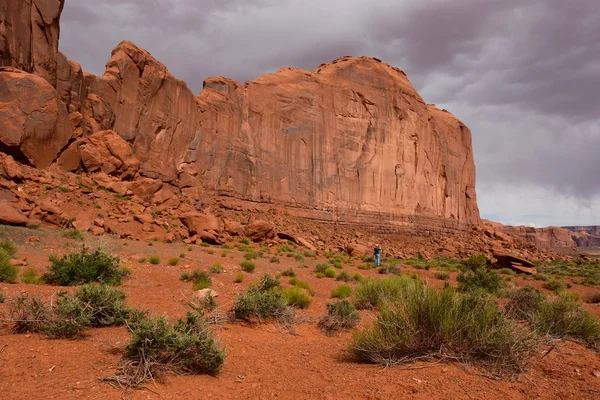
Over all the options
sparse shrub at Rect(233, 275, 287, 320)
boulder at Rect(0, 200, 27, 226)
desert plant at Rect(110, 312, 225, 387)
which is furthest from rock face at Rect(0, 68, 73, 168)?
desert plant at Rect(110, 312, 225, 387)

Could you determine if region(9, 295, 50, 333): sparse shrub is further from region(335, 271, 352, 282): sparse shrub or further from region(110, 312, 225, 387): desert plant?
region(335, 271, 352, 282): sparse shrub

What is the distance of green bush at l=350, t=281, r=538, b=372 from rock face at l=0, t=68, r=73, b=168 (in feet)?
85.2

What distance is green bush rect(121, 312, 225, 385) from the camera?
4113 mm

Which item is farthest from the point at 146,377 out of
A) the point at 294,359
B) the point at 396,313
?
the point at 396,313

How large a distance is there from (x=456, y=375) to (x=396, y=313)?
1009mm

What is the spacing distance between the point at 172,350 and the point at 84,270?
6.74m

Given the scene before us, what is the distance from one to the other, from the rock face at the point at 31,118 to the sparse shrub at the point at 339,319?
78.7ft

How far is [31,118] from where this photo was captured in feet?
77.6

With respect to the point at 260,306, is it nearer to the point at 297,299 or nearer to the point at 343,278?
the point at 297,299

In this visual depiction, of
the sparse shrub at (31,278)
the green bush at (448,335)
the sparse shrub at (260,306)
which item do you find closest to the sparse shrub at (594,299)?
the green bush at (448,335)

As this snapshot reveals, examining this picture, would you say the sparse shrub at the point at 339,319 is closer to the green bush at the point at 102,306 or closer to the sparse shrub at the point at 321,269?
the green bush at the point at 102,306

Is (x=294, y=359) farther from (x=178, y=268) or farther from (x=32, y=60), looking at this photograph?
(x=32, y=60)

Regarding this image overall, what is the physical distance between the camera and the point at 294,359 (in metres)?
5.29

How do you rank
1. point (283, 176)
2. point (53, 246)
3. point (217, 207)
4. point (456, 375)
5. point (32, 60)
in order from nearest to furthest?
point (456, 375) → point (53, 246) → point (32, 60) → point (217, 207) → point (283, 176)
